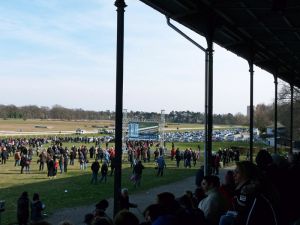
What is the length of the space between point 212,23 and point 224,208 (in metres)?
5.55

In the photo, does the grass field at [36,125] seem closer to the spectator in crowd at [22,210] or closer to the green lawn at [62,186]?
the green lawn at [62,186]

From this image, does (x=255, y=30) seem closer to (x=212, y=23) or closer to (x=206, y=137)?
(x=212, y=23)

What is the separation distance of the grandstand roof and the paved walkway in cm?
537

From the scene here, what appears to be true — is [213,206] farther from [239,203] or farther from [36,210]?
[36,210]

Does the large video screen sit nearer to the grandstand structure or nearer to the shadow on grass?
the grandstand structure

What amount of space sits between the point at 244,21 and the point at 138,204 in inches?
318

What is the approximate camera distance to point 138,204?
16.0 meters

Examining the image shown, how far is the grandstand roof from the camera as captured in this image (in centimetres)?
883

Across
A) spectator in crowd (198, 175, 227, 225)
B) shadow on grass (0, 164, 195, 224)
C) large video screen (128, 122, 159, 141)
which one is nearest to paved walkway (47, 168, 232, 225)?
shadow on grass (0, 164, 195, 224)

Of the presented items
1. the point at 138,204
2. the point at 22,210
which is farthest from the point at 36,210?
the point at 138,204

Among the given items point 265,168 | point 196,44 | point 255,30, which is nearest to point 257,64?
point 255,30

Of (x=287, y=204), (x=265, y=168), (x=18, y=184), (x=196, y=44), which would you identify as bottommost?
(x=18, y=184)

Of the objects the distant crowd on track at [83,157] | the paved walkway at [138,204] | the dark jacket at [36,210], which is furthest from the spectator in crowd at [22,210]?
the distant crowd on track at [83,157]

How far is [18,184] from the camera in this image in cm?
2172
